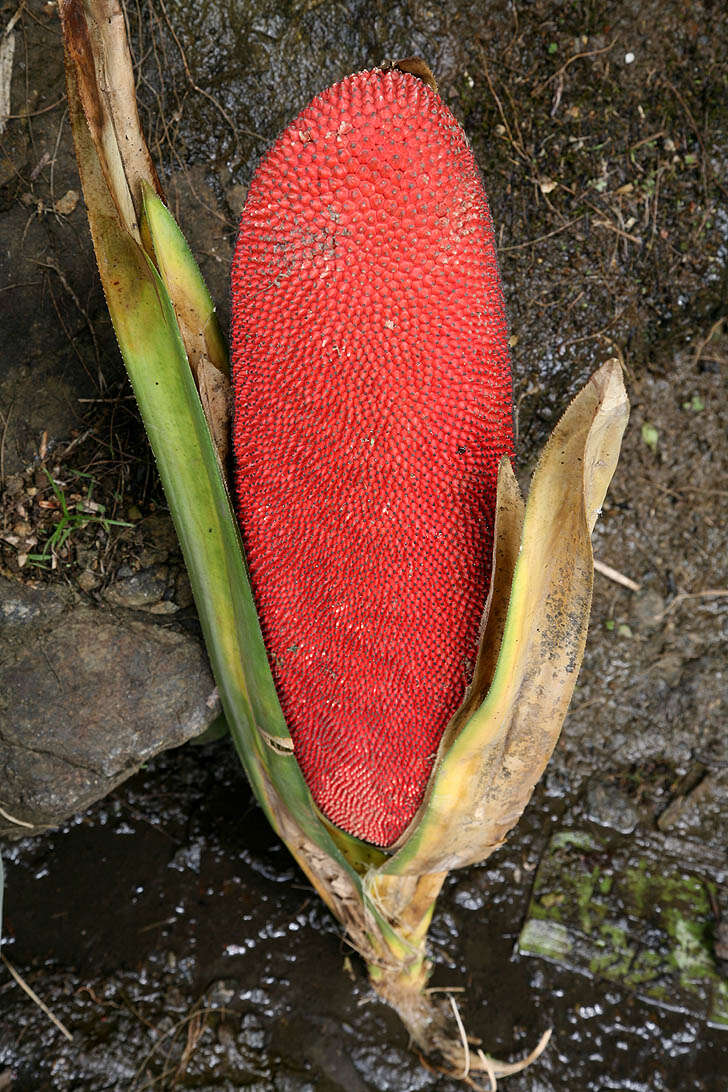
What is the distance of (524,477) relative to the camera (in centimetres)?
142

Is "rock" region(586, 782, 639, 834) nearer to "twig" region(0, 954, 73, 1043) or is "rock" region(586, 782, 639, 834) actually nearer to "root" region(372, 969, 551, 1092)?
"root" region(372, 969, 551, 1092)

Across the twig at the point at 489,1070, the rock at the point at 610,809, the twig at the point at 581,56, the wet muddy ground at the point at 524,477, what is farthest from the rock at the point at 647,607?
the twig at the point at 581,56

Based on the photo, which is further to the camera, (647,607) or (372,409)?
(647,607)

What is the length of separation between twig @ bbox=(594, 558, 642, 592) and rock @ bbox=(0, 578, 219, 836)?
72 cm

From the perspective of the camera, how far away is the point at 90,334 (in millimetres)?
1191

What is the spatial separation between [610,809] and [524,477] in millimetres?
662

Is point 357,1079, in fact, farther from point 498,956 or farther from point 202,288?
point 202,288

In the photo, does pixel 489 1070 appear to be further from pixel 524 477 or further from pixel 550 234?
pixel 550 234

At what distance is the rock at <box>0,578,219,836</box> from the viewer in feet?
3.98

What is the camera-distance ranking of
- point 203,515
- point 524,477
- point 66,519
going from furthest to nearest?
point 524,477 → point 66,519 → point 203,515

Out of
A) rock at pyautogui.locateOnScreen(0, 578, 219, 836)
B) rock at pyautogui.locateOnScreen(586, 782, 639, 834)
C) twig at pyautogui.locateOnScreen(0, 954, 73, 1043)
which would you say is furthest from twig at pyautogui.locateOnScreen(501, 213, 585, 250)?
twig at pyautogui.locateOnScreen(0, 954, 73, 1043)

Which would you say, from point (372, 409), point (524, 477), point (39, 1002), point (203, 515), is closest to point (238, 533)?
point (203, 515)

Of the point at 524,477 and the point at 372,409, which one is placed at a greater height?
the point at 372,409

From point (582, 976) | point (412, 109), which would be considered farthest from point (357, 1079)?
point (412, 109)
